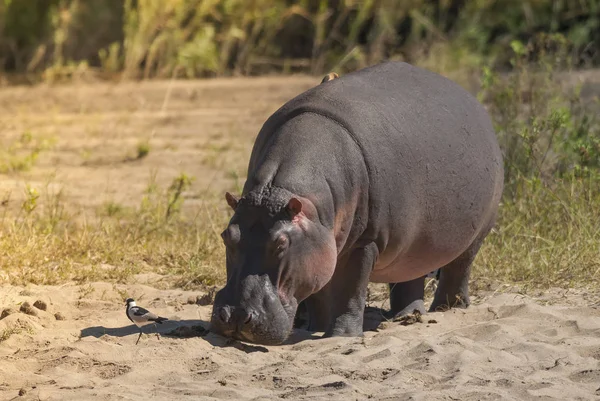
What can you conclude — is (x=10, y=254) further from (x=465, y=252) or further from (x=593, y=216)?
(x=593, y=216)

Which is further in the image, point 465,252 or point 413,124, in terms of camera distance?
point 465,252

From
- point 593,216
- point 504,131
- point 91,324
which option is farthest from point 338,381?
point 504,131

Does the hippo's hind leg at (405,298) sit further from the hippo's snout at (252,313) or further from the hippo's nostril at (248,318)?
the hippo's nostril at (248,318)

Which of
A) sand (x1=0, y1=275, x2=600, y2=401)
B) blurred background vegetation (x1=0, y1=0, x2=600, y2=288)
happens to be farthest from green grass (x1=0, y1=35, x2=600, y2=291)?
blurred background vegetation (x1=0, y1=0, x2=600, y2=288)

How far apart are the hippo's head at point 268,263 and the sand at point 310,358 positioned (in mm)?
→ 174

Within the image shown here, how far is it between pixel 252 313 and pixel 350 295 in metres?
0.67

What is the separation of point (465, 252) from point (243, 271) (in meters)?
1.64

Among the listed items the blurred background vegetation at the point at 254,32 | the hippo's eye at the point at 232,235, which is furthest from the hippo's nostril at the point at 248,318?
the blurred background vegetation at the point at 254,32

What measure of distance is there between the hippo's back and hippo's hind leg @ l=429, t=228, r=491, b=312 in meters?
0.19

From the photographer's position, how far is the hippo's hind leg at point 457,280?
576 cm

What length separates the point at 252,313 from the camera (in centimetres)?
450

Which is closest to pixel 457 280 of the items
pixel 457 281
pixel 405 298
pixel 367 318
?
pixel 457 281

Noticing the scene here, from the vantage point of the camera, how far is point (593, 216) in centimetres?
654

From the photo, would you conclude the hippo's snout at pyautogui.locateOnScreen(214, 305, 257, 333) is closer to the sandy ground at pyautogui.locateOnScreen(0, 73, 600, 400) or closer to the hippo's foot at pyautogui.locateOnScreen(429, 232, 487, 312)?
the sandy ground at pyautogui.locateOnScreen(0, 73, 600, 400)
